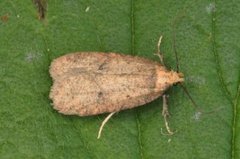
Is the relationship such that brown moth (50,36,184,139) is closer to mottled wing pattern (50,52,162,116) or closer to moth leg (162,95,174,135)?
mottled wing pattern (50,52,162,116)

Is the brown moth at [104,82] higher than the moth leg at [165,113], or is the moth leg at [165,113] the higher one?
the brown moth at [104,82]

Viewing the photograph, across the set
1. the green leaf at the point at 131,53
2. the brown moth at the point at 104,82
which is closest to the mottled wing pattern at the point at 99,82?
the brown moth at the point at 104,82

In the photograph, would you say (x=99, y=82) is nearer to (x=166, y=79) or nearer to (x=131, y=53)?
(x=131, y=53)

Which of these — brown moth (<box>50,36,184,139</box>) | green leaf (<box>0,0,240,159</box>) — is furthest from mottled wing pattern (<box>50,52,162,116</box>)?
green leaf (<box>0,0,240,159</box>)

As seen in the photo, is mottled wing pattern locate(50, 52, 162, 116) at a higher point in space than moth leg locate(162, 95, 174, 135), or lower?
higher

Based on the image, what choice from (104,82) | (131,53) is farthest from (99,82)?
(131,53)

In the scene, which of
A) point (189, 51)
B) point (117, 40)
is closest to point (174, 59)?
point (189, 51)

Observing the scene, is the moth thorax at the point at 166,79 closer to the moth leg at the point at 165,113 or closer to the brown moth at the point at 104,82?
the brown moth at the point at 104,82
